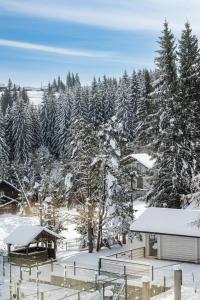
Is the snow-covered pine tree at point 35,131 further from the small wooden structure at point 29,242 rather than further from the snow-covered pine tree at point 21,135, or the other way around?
the small wooden structure at point 29,242

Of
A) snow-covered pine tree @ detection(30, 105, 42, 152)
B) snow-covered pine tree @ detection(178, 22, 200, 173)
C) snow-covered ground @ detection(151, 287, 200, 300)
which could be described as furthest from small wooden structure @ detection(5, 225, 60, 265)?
snow-covered pine tree @ detection(30, 105, 42, 152)

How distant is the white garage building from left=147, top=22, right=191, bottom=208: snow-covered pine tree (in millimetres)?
4953

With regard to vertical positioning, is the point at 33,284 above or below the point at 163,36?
below

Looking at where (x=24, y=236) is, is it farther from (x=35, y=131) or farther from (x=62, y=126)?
(x=35, y=131)

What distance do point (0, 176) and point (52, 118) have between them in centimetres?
3749

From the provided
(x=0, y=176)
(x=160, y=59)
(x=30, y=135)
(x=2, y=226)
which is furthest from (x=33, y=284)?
(x=30, y=135)

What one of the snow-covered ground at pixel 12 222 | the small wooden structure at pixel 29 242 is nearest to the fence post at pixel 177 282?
the small wooden structure at pixel 29 242

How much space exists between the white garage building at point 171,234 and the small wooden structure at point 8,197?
42.1 meters

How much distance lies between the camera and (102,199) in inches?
1606

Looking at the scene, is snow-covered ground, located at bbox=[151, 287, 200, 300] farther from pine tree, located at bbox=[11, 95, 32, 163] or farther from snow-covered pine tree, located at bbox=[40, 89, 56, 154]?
snow-covered pine tree, located at bbox=[40, 89, 56, 154]

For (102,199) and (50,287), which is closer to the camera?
(50,287)

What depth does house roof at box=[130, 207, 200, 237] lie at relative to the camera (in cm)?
3256

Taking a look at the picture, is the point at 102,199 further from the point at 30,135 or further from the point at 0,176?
the point at 30,135

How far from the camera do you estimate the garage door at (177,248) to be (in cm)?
3266
